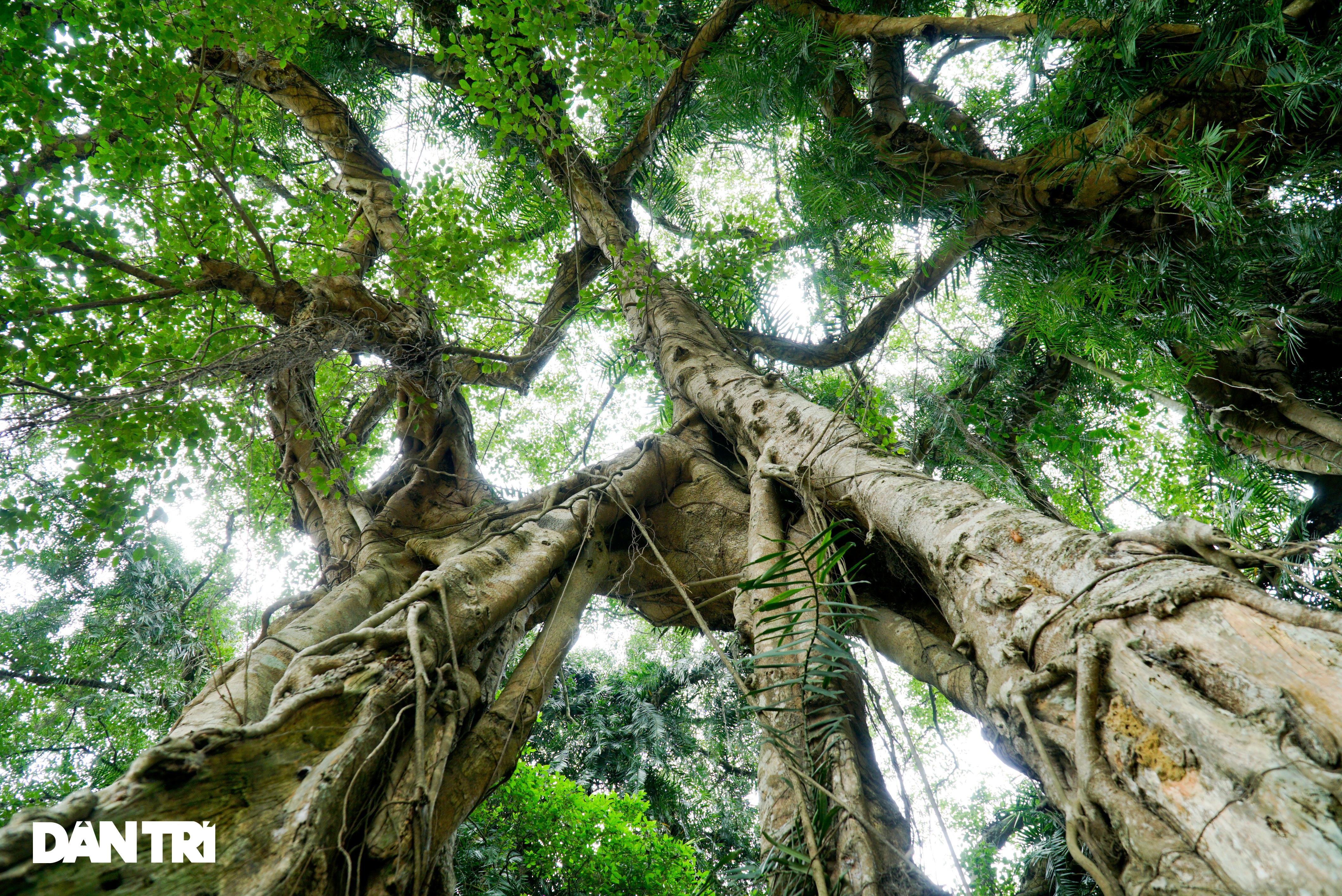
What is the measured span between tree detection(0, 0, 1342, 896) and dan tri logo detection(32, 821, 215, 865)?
0.08ft

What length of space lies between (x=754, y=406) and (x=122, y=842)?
265 centimetres

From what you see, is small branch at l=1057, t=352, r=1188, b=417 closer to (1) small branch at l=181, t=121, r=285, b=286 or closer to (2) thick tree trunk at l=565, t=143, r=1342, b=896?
(2) thick tree trunk at l=565, t=143, r=1342, b=896

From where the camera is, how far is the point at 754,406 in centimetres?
312

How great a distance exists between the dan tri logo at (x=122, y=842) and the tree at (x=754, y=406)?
24 millimetres

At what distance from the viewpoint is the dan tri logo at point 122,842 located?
96 centimetres

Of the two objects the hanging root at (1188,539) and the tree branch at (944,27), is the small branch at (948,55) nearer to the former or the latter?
the tree branch at (944,27)

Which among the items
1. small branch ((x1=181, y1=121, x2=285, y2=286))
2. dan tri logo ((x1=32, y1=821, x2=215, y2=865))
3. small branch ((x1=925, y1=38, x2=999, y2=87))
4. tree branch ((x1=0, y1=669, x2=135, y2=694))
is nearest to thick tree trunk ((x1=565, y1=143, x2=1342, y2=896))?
dan tri logo ((x1=32, y1=821, x2=215, y2=865))

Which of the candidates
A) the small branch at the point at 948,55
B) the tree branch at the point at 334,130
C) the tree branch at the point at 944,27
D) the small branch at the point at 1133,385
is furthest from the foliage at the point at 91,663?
the small branch at the point at 948,55

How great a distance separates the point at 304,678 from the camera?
1.66 m

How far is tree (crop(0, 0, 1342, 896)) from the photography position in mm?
1157

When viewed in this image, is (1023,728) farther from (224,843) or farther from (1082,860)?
(224,843)

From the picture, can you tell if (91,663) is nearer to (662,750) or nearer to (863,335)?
(662,750)

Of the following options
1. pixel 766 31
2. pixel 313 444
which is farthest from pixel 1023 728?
pixel 766 31

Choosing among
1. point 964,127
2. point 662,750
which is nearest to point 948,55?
point 964,127
